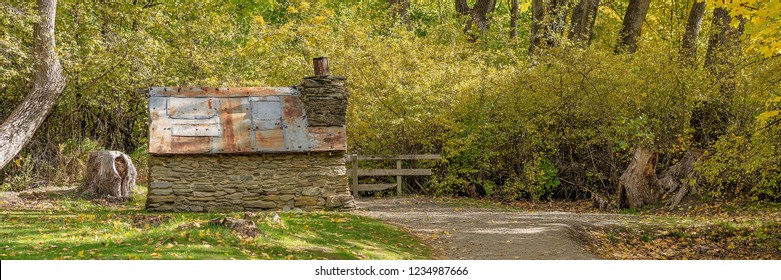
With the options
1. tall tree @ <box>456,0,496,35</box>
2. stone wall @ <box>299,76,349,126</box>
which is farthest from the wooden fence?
tall tree @ <box>456,0,496,35</box>

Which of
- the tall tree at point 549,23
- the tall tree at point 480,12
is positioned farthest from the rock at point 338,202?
the tall tree at point 480,12

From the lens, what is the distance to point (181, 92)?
18.3 metres

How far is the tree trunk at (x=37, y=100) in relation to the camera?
68.7 ft

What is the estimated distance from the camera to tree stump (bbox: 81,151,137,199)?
65.4 feet

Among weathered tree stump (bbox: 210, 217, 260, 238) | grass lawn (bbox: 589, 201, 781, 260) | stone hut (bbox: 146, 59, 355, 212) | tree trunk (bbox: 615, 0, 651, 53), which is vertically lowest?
grass lawn (bbox: 589, 201, 781, 260)

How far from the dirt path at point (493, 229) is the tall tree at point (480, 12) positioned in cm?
1322

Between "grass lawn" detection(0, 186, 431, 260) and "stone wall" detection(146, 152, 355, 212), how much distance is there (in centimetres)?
73

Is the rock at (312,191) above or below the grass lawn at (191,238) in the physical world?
above

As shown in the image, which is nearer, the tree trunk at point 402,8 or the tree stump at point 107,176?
the tree stump at point 107,176

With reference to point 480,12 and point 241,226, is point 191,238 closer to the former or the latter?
point 241,226

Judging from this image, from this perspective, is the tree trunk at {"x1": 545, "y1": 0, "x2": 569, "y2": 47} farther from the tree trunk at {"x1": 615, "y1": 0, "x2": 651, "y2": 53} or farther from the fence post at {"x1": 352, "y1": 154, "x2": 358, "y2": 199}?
the fence post at {"x1": 352, "y1": 154, "x2": 358, "y2": 199}

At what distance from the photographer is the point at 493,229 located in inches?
604

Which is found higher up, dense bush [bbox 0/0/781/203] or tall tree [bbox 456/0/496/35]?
tall tree [bbox 456/0/496/35]

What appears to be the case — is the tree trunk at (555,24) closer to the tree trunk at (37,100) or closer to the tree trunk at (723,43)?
the tree trunk at (723,43)
